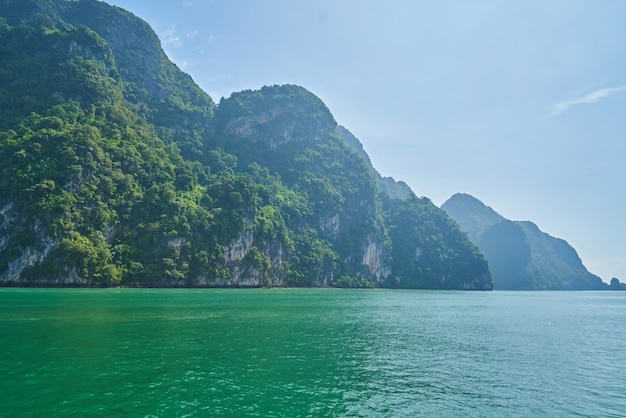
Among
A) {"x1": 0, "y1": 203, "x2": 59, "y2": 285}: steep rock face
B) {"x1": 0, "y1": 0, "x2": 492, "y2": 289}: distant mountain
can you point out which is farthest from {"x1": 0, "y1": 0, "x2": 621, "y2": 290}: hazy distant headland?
{"x1": 0, "y1": 0, "x2": 492, "y2": 289}: distant mountain

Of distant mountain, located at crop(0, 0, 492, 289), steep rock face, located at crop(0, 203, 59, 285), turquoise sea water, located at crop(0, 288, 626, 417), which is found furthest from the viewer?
distant mountain, located at crop(0, 0, 492, 289)

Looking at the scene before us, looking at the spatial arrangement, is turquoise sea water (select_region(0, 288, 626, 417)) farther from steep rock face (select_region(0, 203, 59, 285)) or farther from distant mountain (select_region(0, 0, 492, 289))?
distant mountain (select_region(0, 0, 492, 289))

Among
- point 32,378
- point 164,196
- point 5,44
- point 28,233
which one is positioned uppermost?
point 5,44

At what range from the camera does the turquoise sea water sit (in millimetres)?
17516

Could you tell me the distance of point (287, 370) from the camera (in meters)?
23.5

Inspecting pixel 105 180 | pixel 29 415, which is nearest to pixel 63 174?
pixel 105 180

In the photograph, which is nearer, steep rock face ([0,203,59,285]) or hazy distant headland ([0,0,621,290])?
steep rock face ([0,203,59,285])

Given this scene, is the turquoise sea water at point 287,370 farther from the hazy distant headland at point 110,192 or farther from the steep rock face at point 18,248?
the hazy distant headland at point 110,192

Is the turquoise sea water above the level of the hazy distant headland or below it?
below

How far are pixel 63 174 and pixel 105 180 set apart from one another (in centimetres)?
1223

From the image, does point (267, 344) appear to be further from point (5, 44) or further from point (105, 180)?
point (5, 44)

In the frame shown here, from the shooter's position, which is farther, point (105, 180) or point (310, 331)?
point (105, 180)

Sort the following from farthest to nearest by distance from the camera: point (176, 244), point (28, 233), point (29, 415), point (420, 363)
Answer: point (176, 244), point (28, 233), point (420, 363), point (29, 415)

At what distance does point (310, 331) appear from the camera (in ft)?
127
